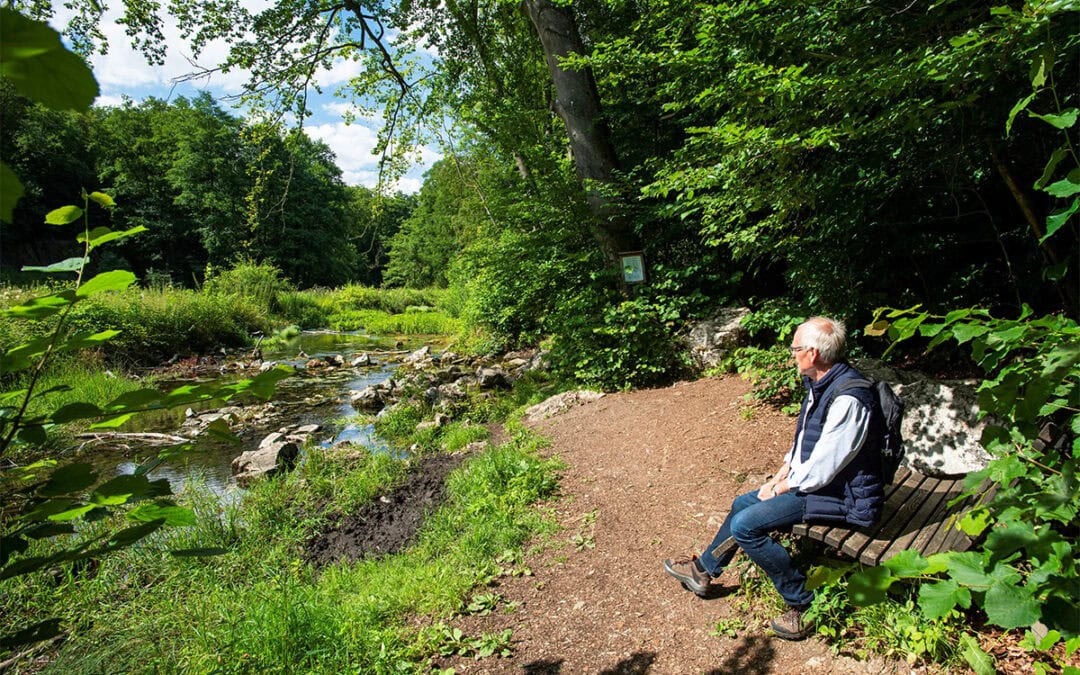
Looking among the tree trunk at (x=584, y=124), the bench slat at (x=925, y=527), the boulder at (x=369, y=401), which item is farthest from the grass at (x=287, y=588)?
the boulder at (x=369, y=401)

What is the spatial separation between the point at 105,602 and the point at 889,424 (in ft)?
16.9

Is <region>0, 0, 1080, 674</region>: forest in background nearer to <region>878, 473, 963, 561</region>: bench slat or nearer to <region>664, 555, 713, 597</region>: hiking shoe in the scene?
<region>878, 473, 963, 561</region>: bench slat

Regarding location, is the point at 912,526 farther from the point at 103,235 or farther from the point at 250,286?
the point at 250,286

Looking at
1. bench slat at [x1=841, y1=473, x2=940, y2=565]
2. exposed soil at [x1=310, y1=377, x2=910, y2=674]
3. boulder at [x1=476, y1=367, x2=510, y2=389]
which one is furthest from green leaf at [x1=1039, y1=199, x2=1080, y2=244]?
boulder at [x1=476, y1=367, x2=510, y2=389]

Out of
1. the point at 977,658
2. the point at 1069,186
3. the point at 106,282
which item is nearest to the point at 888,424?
the point at 977,658

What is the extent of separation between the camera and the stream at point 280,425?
6520 mm

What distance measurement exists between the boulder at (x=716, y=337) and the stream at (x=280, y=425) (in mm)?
4384

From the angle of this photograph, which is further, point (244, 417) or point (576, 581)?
point (244, 417)

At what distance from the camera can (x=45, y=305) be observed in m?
0.94

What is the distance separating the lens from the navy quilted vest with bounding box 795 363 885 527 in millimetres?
2520

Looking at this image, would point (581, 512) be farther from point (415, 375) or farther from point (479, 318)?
point (479, 318)

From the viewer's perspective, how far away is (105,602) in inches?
149

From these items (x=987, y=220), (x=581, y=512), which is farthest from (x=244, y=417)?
(x=987, y=220)

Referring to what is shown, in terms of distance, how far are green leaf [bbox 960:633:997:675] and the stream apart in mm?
2749
